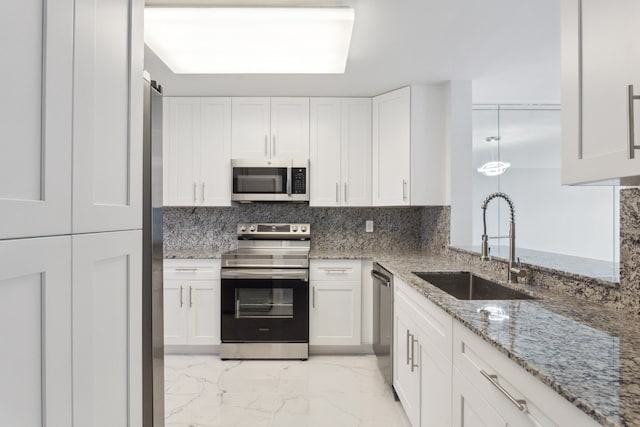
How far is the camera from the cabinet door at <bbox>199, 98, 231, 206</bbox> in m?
3.38

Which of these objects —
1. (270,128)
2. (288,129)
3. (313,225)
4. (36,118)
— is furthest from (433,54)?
(36,118)

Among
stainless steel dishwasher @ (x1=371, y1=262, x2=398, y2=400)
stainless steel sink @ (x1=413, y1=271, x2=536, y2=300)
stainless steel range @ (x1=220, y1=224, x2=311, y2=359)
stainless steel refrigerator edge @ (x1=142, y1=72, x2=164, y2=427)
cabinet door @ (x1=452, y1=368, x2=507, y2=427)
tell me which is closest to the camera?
cabinet door @ (x1=452, y1=368, x2=507, y2=427)

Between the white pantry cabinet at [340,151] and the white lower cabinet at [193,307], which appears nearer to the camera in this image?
the white lower cabinet at [193,307]

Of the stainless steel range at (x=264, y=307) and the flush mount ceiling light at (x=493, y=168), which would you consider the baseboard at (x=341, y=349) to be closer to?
the stainless steel range at (x=264, y=307)

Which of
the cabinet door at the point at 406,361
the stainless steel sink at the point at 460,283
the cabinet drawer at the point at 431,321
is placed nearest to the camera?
the cabinet drawer at the point at 431,321

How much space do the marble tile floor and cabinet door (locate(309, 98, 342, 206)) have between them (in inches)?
57.6

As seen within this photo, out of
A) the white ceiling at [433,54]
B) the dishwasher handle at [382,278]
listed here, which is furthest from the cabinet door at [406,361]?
the white ceiling at [433,54]

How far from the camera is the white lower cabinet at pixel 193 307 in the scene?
3156 millimetres

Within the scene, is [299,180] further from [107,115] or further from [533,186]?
[107,115]

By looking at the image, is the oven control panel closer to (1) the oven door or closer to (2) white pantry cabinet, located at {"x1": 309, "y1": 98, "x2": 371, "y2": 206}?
(2) white pantry cabinet, located at {"x1": 309, "y1": 98, "x2": 371, "y2": 206}

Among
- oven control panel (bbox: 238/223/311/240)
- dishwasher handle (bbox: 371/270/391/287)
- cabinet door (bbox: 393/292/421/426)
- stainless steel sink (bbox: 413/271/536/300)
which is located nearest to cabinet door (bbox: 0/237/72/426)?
cabinet door (bbox: 393/292/421/426)

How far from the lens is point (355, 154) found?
341 cm

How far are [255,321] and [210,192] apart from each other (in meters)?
1.25

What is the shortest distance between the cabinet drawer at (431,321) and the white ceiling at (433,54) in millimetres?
1526
